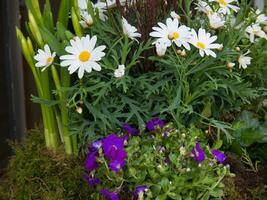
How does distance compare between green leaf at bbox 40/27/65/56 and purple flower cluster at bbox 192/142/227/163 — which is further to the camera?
green leaf at bbox 40/27/65/56

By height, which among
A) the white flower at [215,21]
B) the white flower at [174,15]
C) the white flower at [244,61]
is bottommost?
the white flower at [244,61]

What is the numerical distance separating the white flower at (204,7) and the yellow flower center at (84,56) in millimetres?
420

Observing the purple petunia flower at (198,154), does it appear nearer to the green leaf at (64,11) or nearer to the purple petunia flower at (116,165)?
the purple petunia flower at (116,165)

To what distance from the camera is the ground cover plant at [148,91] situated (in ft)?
3.92

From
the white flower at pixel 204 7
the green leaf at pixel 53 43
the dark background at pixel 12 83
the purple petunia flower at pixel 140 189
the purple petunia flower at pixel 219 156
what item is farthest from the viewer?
the dark background at pixel 12 83

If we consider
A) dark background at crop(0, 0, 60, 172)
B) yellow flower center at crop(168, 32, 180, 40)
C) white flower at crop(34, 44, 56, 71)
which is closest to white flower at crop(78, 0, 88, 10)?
white flower at crop(34, 44, 56, 71)

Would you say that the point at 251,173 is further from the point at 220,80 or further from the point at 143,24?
the point at 143,24

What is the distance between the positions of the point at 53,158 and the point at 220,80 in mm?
550

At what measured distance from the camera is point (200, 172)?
3.90ft

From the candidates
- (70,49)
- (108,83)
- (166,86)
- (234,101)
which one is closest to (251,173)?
(234,101)

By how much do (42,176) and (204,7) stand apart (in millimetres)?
736

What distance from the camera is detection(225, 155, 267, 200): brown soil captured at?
1.28 metres

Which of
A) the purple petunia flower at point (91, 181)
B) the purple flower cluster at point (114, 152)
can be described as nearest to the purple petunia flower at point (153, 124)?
the purple flower cluster at point (114, 152)

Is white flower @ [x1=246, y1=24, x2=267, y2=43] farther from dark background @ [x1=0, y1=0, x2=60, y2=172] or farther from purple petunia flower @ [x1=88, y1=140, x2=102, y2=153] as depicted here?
dark background @ [x1=0, y1=0, x2=60, y2=172]
